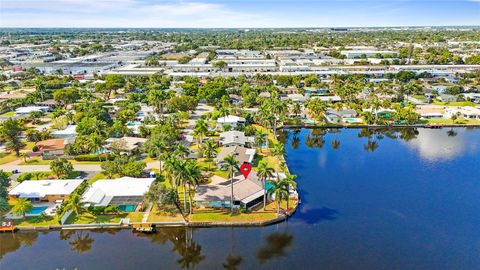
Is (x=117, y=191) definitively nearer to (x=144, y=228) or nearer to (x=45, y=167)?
(x=144, y=228)

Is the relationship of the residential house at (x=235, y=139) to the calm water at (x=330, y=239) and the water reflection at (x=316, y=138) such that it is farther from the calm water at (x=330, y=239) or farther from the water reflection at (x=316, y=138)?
the calm water at (x=330, y=239)

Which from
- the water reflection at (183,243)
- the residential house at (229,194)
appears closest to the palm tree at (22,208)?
the water reflection at (183,243)

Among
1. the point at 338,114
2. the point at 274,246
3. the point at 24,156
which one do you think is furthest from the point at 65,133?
the point at 338,114

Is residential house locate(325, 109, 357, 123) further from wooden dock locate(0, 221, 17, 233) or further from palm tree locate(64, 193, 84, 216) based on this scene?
wooden dock locate(0, 221, 17, 233)

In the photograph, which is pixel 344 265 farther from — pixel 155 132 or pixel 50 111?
pixel 50 111

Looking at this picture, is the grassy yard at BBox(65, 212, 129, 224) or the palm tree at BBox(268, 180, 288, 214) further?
the grassy yard at BBox(65, 212, 129, 224)

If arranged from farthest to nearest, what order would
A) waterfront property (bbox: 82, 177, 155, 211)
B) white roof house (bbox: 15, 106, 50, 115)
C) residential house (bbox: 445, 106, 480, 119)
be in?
1. white roof house (bbox: 15, 106, 50, 115)
2. residential house (bbox: 445, 106, 480, 119)
3. waterfront property (bbox: 82, 177, 155, 211)

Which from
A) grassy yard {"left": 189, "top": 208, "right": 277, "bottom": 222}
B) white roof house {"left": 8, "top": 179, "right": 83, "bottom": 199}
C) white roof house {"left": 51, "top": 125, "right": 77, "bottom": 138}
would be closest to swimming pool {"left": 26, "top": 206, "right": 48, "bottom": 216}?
white roof house {"left": 8, "top": 179, "right": 83, "bottom": 199}
